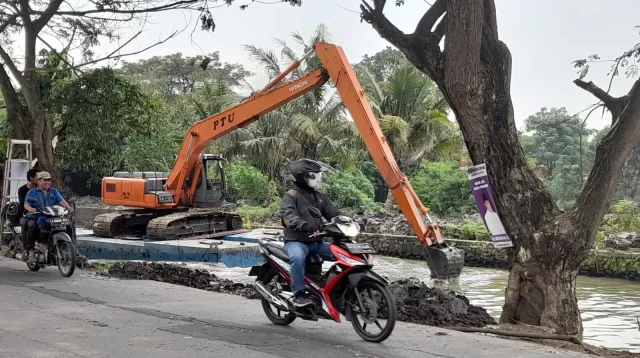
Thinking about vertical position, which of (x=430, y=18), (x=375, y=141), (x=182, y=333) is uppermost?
(x=430, y=18)

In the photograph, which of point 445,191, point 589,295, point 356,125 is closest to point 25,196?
point 356,125

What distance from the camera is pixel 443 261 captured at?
449 inches

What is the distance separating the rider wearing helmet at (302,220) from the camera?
7.50 metres

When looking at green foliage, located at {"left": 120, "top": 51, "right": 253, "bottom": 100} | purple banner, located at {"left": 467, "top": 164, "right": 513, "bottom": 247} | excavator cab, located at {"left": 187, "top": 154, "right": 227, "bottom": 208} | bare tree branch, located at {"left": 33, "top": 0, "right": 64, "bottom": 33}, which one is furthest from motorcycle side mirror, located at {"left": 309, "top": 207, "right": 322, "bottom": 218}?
green foliage, located at {"left": 120, "top": 51, "right": 253, "bottom": 100}

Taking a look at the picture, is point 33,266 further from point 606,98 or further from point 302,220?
point 606,98

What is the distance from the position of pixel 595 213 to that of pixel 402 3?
4786 mm

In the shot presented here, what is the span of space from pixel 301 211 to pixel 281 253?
0.55 m

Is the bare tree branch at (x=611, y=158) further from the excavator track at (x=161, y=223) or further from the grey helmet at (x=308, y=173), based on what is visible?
the excavator track at (x=161, y=223)

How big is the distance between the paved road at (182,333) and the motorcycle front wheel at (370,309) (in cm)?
12

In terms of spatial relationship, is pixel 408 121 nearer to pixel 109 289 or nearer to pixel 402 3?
pixel 402 3

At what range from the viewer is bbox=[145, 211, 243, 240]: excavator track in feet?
67.8

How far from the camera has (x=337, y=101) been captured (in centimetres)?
3528

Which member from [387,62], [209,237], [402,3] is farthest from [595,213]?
[387,62]

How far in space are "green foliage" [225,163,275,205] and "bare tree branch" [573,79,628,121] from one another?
28.7 m
